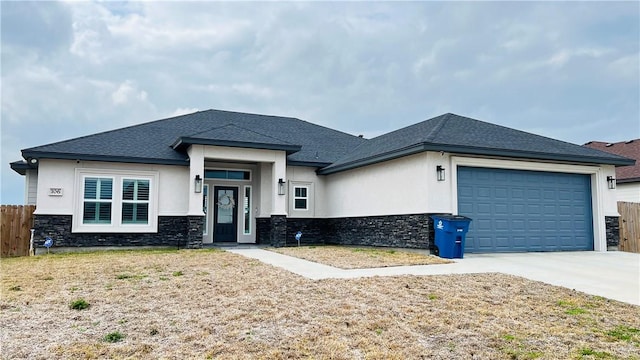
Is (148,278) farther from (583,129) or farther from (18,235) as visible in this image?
(583,129)

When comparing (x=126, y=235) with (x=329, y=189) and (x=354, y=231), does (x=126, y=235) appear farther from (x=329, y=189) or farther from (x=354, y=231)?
(x=354, y=231)

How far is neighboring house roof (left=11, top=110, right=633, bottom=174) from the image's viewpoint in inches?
503

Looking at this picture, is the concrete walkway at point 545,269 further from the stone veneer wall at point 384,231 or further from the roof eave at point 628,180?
the roof eave at point 628,180

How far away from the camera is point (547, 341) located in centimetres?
449

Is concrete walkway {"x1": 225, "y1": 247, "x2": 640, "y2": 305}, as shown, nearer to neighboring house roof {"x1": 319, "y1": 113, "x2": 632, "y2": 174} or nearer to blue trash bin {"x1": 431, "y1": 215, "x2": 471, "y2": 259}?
blue trash bin {"x1": 431, "y1": 215, "x2": 471, "y2": 259}

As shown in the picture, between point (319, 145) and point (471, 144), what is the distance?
25.4 feet

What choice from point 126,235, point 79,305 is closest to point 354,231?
point 126,235

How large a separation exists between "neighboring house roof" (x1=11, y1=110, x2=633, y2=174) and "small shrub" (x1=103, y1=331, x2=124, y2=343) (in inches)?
354

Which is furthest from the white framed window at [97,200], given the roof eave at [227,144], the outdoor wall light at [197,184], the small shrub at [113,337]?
the small shrub at [113,337]

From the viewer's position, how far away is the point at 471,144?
12445 millimetres

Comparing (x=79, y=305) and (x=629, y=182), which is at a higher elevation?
(x=629, y=182)

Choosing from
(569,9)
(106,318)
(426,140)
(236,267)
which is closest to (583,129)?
(569,9)

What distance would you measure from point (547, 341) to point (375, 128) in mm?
22968

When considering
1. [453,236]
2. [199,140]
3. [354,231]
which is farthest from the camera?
[354,231]
